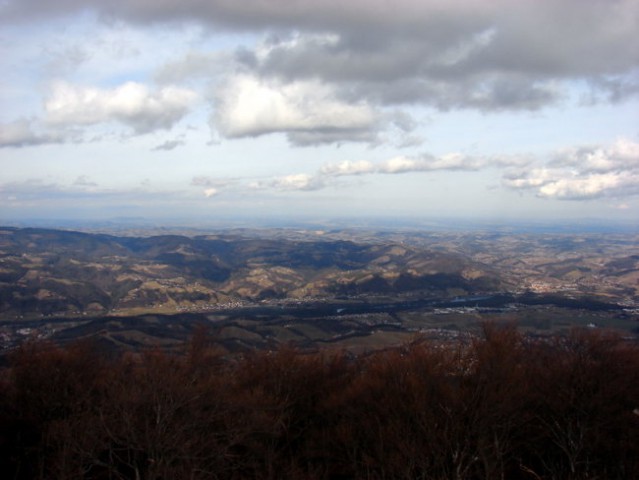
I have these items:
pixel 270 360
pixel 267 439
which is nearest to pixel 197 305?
pixel 270 360

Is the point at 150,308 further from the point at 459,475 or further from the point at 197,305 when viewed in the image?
the point at 459,475

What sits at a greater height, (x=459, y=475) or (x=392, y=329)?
(x=459, y=475)

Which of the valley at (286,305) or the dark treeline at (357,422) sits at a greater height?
the dark treeline at (357,422)

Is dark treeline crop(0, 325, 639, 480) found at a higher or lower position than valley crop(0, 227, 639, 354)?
higher

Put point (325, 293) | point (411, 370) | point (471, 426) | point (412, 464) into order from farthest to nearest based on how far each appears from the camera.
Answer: point (325, 293) → point (411, 370) → point (471, 426) → point (412, 464)

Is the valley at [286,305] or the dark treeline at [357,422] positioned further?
the valley at [286,305]

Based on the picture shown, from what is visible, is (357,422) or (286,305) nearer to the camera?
(357,422)

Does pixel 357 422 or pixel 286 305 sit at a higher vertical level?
pixel 357 422

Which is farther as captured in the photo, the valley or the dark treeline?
the valley
